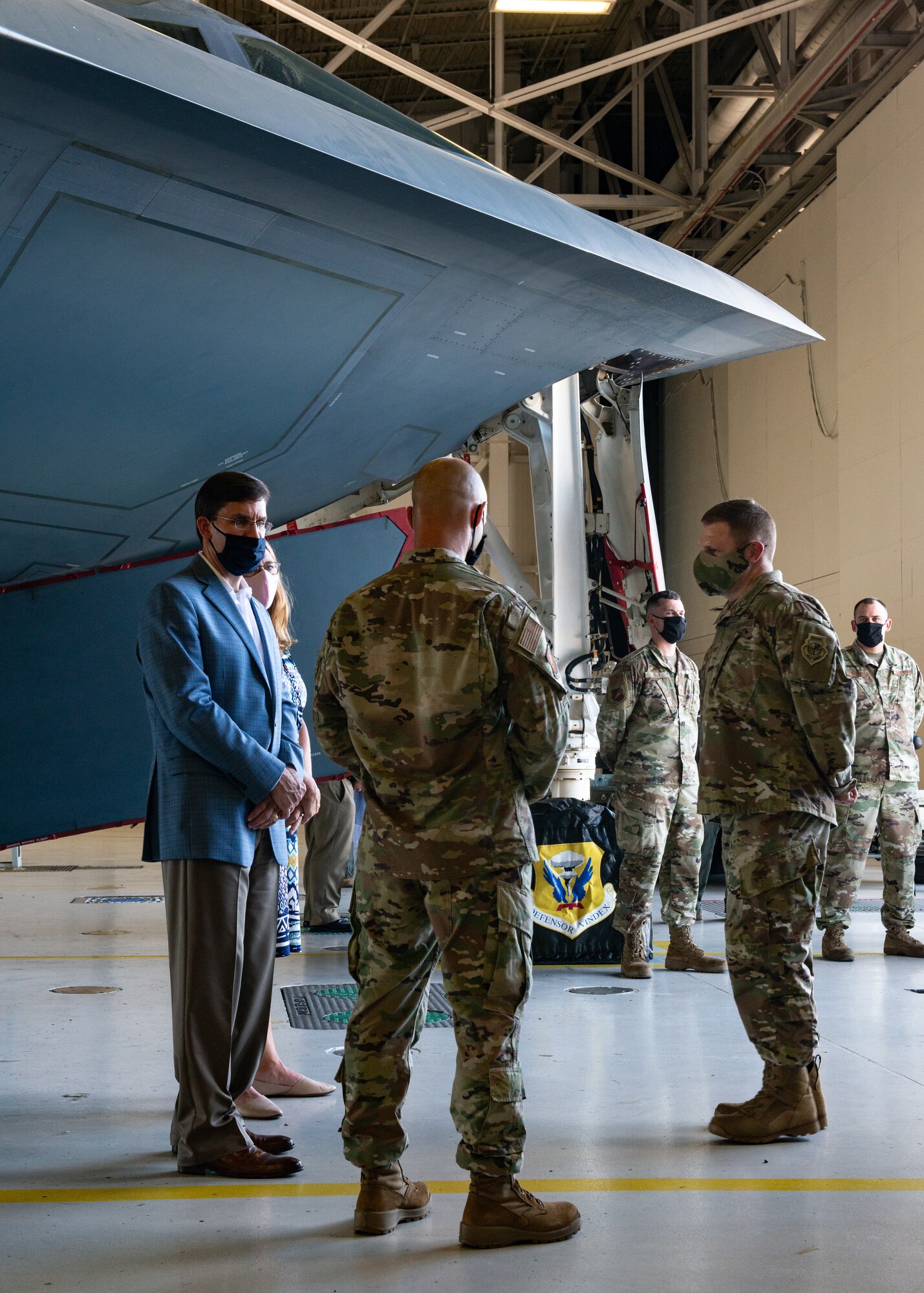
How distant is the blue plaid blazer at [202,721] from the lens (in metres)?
3.24

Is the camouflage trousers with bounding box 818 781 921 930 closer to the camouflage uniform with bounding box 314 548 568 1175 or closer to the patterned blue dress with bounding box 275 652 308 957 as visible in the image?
the patterned blue dress with bounding box 275 652 308 957

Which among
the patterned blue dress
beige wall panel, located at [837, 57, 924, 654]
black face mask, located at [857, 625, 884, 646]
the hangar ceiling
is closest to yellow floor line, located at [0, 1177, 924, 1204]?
the patterned blue dress

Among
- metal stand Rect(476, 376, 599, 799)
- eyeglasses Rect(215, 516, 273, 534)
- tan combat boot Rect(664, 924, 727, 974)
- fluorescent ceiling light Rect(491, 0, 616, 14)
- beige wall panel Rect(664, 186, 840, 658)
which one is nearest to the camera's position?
eyeglasses Rect(215, 516, 273, 534)

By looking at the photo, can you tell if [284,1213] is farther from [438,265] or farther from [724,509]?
[438,265]

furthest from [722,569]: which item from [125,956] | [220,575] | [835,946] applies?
[125,956]

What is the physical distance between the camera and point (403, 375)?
16.6 ft

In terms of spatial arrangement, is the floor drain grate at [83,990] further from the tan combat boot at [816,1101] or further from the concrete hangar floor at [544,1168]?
the tan combat boot at [816,1101]

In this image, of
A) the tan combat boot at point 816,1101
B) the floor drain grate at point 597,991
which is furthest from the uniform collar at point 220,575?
the floor drain grate at point 597,991

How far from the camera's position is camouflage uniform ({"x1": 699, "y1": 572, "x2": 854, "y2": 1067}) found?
3613mm

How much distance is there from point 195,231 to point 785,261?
15.5 metres

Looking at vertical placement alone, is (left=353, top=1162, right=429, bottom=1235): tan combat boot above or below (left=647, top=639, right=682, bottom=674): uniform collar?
below

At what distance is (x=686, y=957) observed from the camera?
661cm

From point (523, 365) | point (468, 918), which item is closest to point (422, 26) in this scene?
point (523, 365)

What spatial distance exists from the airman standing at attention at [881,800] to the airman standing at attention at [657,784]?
31.6 inches
